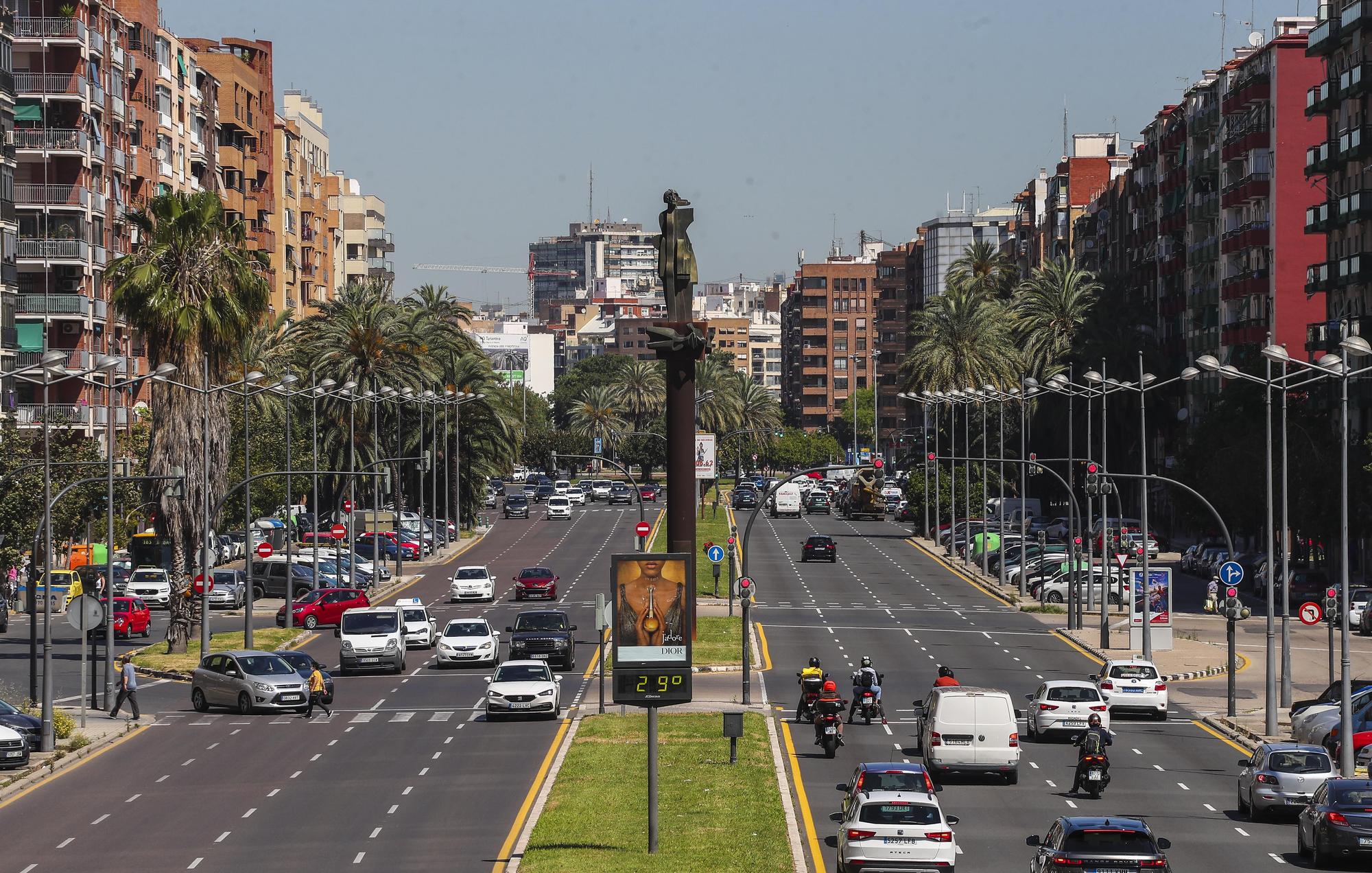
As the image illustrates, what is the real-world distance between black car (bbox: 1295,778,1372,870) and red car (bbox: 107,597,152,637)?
4687 centimetres

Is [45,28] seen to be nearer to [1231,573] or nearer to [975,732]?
[1231,573]

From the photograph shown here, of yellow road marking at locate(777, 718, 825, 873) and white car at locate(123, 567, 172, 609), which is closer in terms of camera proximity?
yellow road marking at locate(777, 718, 825, 873)

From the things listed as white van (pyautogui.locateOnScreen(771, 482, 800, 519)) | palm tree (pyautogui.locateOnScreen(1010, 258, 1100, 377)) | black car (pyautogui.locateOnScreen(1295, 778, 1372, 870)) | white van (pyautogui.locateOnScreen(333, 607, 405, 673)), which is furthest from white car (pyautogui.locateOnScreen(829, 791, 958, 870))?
white van (pyautogui.locateOnScreen(771, 482, 800, 519))

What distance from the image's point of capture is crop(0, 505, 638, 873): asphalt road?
28.2 meters

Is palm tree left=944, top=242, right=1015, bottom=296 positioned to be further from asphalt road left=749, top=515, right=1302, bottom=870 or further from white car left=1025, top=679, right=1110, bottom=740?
white car left=1025, top=679, right=1110, bottom=740

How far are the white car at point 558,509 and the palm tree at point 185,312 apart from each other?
213ft

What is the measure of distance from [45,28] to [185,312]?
37818 mm

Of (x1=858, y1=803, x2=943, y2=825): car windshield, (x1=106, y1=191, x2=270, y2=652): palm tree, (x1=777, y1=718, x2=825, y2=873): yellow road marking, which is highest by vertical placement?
(x1=106, y1=191, x2=270, y2=652): palm tree

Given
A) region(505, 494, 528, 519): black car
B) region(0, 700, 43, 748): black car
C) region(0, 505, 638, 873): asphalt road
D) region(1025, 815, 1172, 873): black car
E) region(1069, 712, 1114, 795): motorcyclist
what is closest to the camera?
region(1025, 815, 1172, 873): black car

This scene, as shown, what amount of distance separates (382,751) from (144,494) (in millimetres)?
38530

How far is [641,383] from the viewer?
175 metres

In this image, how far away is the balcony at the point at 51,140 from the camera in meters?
91.2

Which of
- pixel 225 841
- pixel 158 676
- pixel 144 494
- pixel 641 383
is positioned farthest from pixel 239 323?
pixel 641 383

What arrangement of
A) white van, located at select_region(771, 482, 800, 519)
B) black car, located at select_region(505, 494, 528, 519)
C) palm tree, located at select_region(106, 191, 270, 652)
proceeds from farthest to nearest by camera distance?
black car, located at select_region(505, 494, 528, 519) < white van, located at select_region(771, 482, 800, 519) < palm tree, located at select_region(106, 191, 270, 652)
